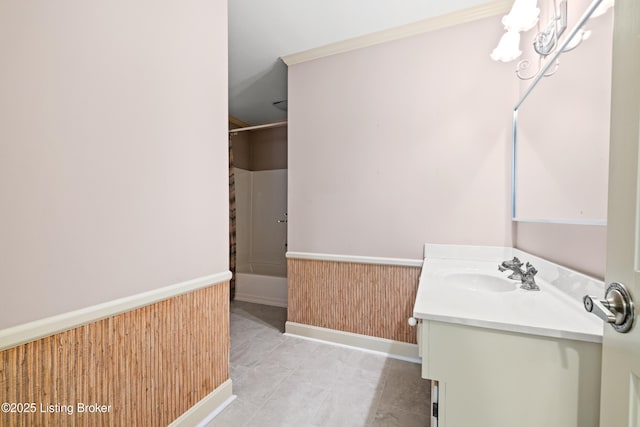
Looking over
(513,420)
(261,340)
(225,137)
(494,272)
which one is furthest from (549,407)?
(261,340)

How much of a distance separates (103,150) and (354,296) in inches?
72.4

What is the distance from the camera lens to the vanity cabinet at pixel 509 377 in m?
0.70

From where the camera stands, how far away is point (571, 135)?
1076mm

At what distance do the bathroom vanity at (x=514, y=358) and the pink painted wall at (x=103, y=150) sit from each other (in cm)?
111

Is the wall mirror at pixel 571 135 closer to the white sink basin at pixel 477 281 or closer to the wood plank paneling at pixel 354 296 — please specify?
the white sink basin at pixel 477 281

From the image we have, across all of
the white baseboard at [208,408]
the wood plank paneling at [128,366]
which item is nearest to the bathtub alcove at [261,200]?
the white baseboard at [208,408]

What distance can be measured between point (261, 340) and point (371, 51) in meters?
2.56

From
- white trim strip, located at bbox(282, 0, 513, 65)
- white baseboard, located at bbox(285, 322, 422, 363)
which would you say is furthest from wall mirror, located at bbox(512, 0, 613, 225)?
white baseboard, located at bbox(285, 322, 422, 363)

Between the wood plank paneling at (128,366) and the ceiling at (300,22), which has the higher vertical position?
the ceiling at (300,22)

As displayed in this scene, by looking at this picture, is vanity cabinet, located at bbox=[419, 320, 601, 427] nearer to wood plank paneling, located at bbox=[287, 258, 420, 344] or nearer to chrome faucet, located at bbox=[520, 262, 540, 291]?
chrome faucet, located at bbox=[520, 262, 540, 291]

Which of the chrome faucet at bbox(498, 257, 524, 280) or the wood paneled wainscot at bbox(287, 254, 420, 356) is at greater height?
the chrome faucet at bbox(498, 257, 524, 280)

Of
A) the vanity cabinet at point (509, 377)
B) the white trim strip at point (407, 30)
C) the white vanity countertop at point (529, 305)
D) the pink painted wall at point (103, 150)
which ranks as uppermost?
the white trim strip at point (407, 30)

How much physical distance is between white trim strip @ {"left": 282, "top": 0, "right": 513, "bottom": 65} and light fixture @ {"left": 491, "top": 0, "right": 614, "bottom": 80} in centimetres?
38

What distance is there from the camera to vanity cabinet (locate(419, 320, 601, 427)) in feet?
2.31
